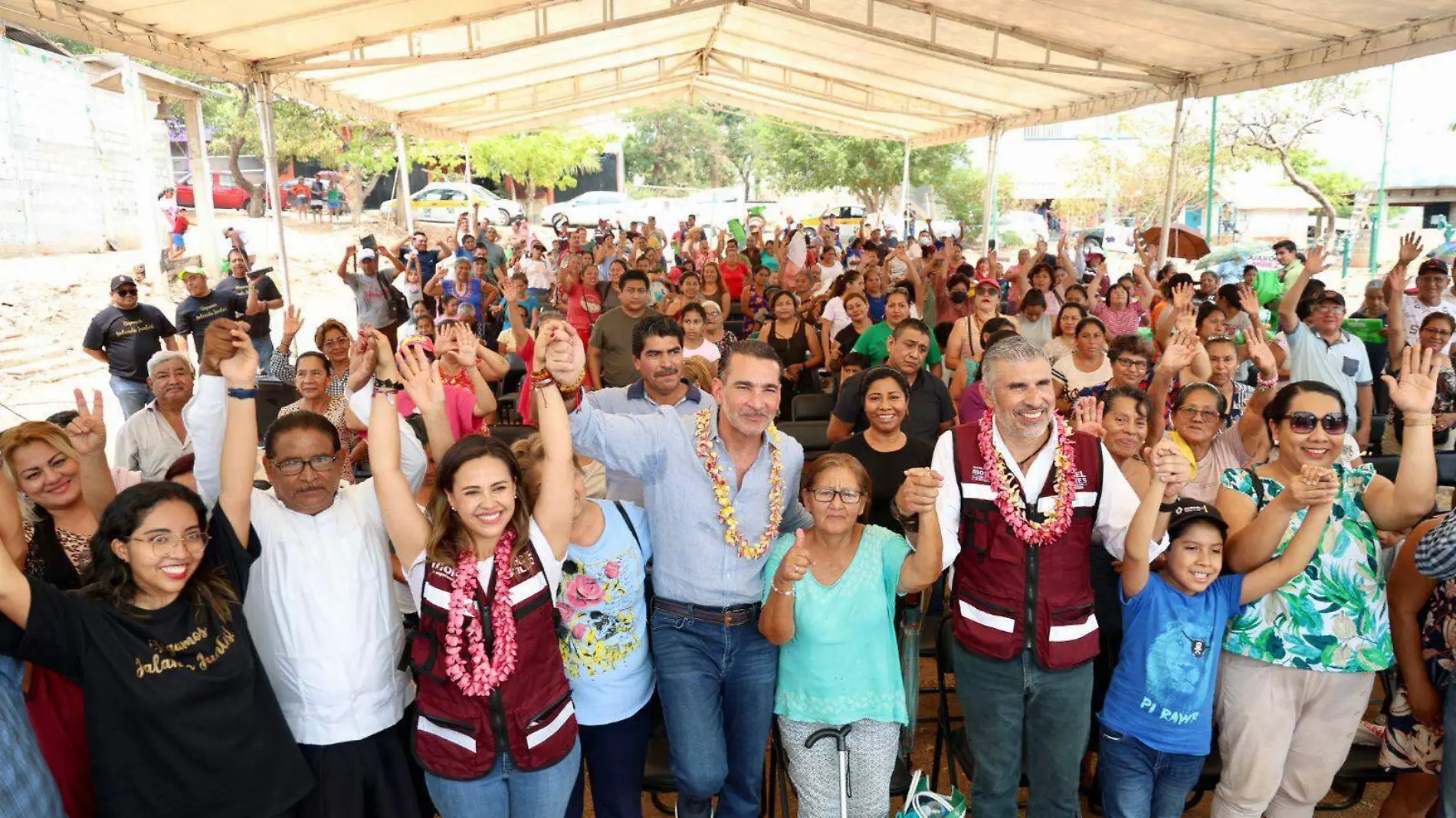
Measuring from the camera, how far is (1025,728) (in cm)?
256

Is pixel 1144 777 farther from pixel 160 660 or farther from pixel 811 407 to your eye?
pixel 811 407

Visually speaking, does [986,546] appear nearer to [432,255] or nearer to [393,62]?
[393,62]

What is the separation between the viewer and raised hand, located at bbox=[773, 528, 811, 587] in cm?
226

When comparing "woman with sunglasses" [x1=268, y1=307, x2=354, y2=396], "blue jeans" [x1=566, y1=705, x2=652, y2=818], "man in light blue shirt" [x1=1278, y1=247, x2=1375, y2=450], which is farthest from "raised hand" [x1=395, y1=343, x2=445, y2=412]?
"man in light blue shirt" [x1=1278, y1=247, x2=1375, y2=450]

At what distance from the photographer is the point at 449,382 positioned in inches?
166

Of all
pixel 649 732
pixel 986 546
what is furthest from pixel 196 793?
pixel 986 546

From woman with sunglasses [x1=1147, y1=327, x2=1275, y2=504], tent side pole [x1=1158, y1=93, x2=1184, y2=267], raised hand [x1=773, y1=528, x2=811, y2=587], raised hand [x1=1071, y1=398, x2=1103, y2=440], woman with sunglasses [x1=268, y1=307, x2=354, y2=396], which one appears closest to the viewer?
raised hand [x1=773, y1=528, x2=811, y2=587]

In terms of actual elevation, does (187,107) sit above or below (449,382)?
above

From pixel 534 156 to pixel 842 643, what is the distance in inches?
1147

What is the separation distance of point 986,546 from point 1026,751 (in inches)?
25.7

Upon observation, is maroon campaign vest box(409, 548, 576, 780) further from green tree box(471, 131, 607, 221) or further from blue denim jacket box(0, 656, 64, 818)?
green tree box(471, 131, 607, 221)

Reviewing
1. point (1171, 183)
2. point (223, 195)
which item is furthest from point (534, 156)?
point (1171, 183)

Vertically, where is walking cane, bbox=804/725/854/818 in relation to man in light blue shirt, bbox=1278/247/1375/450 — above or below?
below

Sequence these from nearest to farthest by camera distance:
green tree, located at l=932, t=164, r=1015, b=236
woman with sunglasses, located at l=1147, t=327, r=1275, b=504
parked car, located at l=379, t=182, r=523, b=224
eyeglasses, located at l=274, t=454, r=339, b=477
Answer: eyeglasses, located at l=274, t=454, r=339, b=477 → woman with sunglasses, located at l=1147, t=327, r=1275, b=504 → parked car, located at l=379, t=182, r=523, b=224 → green tree, located at l=932, t=164, r=1015, b=236
